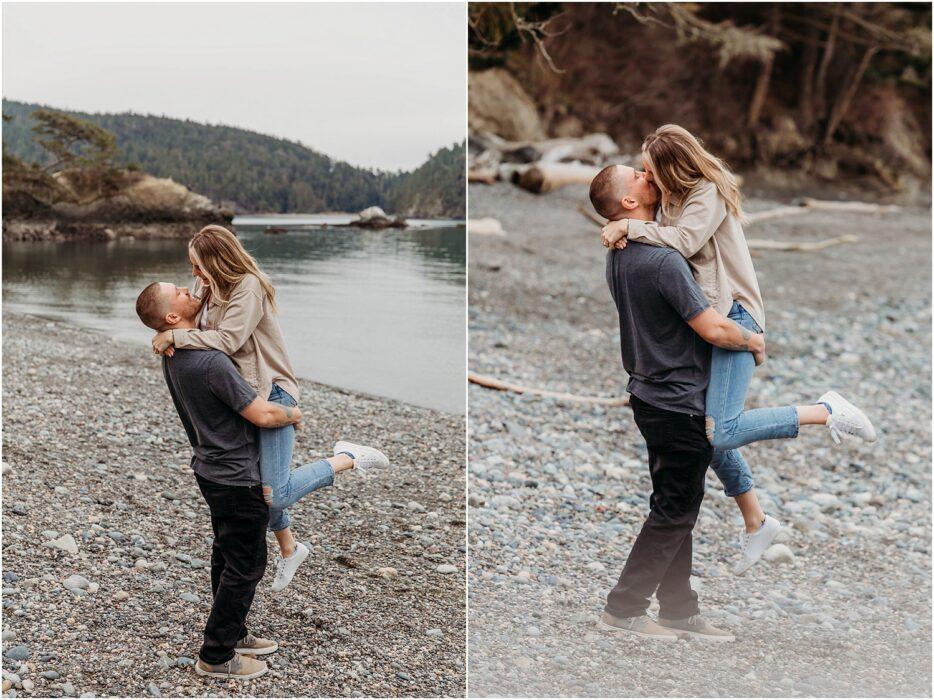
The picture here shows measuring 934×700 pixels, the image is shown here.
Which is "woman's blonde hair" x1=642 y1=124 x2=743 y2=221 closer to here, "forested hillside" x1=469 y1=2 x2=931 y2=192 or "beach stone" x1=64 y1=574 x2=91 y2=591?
"beach stone" x1=64 y1=574 x2=91 y2=591

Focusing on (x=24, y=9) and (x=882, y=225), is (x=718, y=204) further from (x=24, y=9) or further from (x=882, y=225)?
(x=882, y=225)

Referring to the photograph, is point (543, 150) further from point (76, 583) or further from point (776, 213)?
point (76, 583)

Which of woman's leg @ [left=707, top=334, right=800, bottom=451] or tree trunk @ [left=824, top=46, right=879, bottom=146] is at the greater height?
tree trunk @ [left=824, top=46, right=879, bottom=146]

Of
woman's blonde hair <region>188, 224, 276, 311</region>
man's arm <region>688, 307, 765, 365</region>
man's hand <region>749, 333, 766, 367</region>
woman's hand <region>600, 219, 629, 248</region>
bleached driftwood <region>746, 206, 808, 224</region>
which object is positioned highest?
bleached driftwood <region>746, 206, 808, 224</region>

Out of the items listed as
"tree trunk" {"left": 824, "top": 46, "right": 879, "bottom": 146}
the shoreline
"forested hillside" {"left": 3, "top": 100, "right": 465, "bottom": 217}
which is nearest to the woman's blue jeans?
the shoreline

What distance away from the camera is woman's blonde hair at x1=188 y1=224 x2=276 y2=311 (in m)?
2.48

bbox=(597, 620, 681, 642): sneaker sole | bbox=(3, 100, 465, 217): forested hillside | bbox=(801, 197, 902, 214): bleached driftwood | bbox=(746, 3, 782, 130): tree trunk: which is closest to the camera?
bbox=(597, 620, 681, 642): sneaker sole

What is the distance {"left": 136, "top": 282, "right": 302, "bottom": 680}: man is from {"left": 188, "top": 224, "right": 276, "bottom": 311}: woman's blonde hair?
91 millimetres

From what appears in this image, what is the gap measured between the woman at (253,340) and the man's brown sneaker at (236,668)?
0.47 metres

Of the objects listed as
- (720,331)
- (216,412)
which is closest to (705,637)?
(720,331)

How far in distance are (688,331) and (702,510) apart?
247cm

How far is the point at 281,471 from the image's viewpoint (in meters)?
2.60

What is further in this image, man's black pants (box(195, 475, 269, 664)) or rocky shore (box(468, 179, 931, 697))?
rocky shore (box(468, 179, 931, 697))

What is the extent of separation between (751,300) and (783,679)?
1314 millimetres
